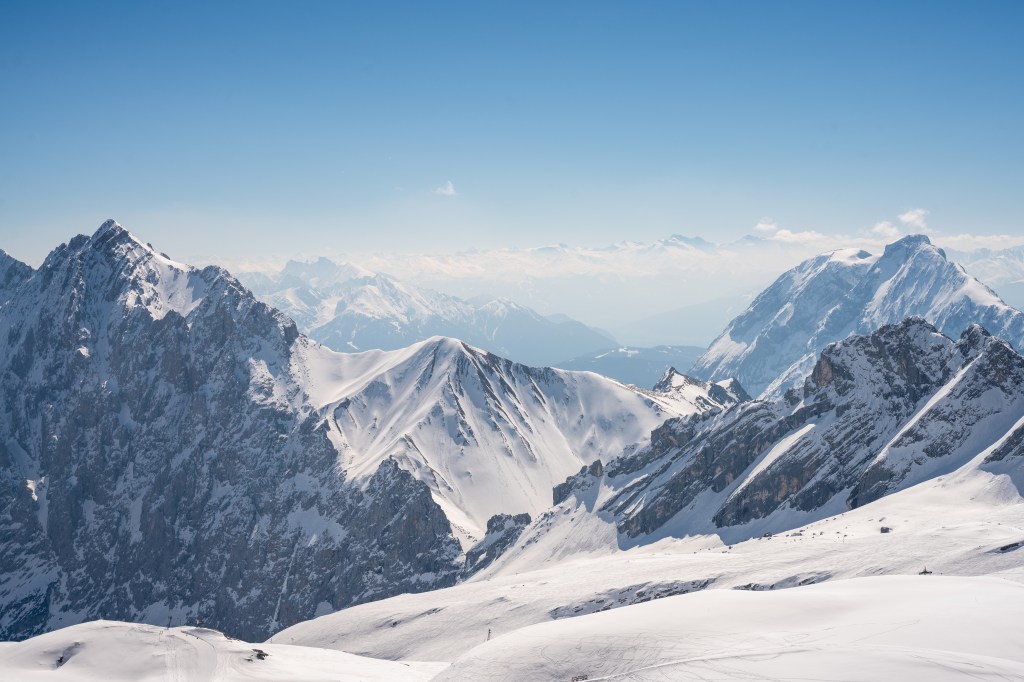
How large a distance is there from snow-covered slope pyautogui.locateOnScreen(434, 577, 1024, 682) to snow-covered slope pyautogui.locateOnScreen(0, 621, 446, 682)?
122ft

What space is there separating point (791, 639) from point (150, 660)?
66.2m

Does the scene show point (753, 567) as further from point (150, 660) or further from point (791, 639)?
point (150, 660)

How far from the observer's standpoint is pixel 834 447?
196500 mm

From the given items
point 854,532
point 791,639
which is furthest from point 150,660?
point 854,532

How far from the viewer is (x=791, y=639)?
4712 cm

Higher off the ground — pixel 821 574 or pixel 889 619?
pixel 889 619

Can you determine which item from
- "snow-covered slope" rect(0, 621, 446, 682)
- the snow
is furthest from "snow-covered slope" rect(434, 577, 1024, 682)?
the snow

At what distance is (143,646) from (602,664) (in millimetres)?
57809

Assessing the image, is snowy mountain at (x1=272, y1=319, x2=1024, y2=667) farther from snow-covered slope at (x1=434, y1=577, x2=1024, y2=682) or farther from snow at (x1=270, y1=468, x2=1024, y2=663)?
snow-covered slope at (x1=434, y1=577, x2=1024, y2=682)

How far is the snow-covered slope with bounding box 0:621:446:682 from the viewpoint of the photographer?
259 ft

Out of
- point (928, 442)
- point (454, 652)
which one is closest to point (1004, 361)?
point (928, 442)

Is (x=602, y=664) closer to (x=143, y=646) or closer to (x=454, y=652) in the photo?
(x=143, y=646)

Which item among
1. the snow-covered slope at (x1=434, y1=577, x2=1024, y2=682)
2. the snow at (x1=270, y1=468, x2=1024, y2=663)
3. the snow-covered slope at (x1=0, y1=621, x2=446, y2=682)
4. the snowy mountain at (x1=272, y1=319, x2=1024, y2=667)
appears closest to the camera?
the snow-covered slope at (x1=434, y1=577, x2=1024, y2=682)

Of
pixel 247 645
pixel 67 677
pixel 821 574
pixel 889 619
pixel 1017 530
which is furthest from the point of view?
pixel 821 574
